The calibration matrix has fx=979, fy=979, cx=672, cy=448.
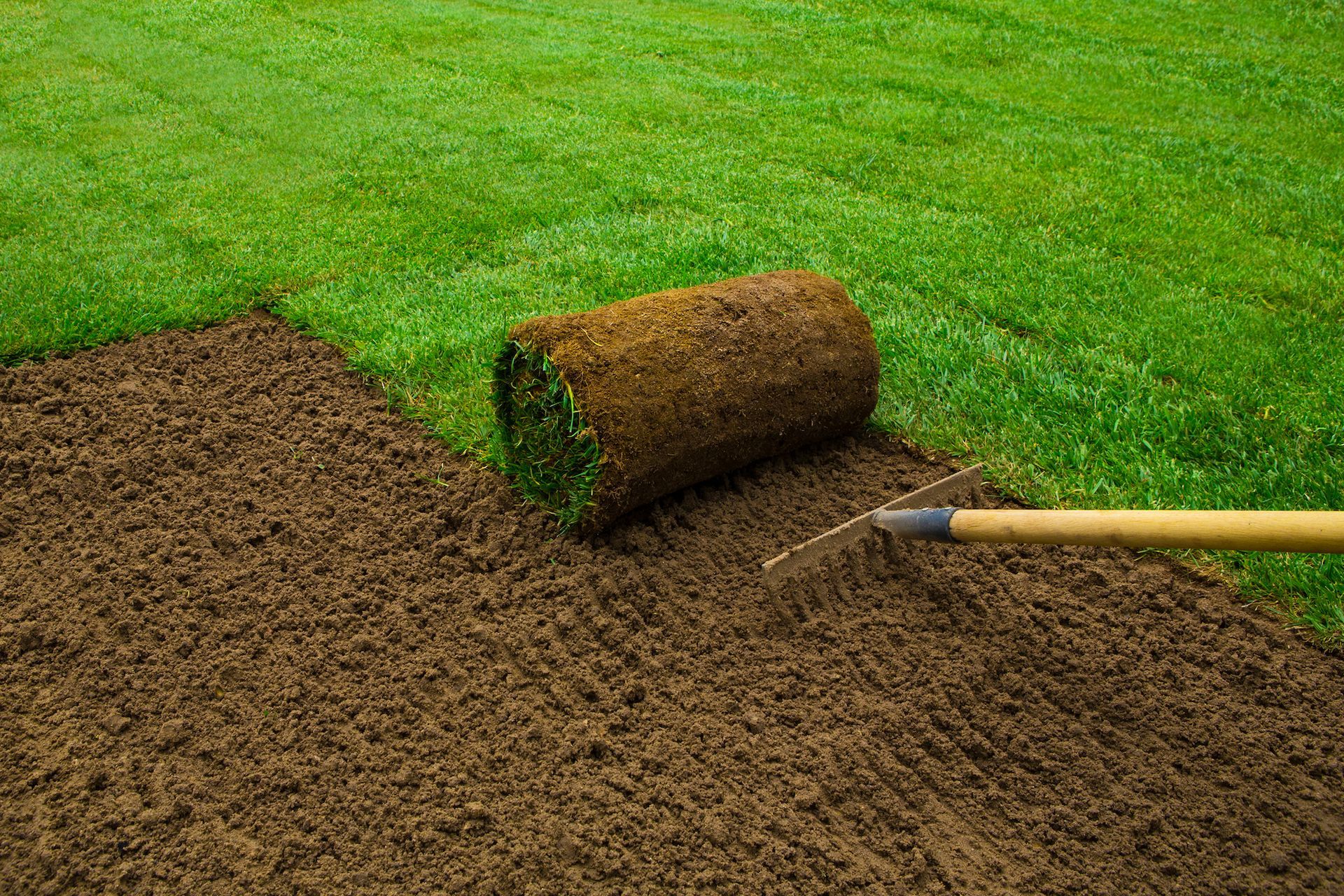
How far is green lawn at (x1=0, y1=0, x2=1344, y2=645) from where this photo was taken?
446cm

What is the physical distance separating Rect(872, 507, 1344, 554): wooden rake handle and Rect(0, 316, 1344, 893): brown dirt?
42 cm

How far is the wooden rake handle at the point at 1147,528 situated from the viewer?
227cm

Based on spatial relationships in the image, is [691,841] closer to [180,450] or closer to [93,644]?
[93,644]

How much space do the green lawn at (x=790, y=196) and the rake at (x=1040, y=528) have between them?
0.77m

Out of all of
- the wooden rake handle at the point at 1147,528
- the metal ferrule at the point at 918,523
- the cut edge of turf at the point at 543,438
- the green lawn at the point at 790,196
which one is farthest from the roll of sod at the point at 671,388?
the wooden rake handle at the point at 1147,528

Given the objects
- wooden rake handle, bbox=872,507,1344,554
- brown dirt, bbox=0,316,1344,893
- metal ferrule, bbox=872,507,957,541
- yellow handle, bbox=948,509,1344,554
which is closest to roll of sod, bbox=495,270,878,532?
brown dirt, bbox=0,316,1344,893

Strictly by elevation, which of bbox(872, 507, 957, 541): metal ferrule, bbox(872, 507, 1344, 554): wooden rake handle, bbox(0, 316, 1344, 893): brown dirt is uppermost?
bbox(872, 507, 1344, 554): wooden rake handle

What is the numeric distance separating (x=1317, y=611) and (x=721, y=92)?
6.75 m

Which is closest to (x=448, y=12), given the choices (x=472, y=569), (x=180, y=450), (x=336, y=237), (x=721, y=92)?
A: (x=721, y=92)

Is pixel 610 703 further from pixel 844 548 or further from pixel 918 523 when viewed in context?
pixel 918 523

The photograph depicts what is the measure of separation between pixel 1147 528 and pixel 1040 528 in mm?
319

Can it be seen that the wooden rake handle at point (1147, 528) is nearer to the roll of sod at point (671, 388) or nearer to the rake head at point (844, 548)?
the rake head at point (844, 548)

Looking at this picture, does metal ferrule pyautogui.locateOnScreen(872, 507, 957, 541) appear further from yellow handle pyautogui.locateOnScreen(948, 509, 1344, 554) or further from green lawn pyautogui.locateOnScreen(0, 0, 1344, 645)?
green lawn pyautogui.locateOnScreen(0, 0, 1344, 645)

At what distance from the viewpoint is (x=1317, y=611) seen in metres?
3.30
